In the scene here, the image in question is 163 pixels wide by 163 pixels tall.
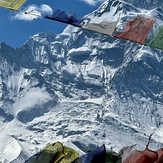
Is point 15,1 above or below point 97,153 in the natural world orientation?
above

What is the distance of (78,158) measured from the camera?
14391 mm

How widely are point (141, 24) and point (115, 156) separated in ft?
17.3

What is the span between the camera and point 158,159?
12953 mm

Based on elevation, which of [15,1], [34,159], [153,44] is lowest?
[34,159]

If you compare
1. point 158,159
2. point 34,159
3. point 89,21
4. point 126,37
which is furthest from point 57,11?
point 158,159

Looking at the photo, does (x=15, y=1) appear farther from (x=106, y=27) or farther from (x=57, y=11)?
(x=106, y=27)

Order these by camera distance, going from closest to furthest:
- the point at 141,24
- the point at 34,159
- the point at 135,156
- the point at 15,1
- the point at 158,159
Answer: the point at 158,159
the point at 135,156
the point at 34,159
the point at 15,1
the point at 141,24

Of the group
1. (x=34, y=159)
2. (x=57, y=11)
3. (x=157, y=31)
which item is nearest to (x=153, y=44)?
(x=157, y=31)

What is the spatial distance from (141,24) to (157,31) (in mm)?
1194

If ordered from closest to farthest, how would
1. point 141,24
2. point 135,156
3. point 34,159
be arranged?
point 135,156, point 34,159, point 141,24

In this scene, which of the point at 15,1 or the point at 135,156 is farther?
the point at 15,1

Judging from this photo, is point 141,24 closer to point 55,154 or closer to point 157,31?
point 157,31

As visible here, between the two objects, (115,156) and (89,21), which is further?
(89,21)

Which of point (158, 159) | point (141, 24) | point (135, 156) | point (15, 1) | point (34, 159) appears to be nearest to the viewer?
point (158, 159)
